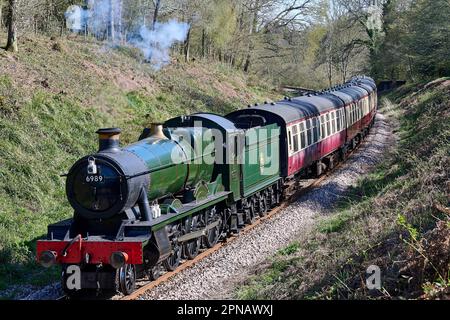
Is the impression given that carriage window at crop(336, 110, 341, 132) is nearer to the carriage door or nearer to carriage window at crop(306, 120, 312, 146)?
carriage window at crop(306, 120, 312, 146)

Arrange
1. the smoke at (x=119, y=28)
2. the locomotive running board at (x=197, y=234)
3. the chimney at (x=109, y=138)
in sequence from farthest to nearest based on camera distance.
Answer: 1. the smoke at (x=119, y=28)
2. the locomotive running board at (x=197, y=234)
3. the chimney at (x=109, y=138)

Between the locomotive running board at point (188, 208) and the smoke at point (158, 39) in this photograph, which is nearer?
the locomotive running board at point (188, 208)

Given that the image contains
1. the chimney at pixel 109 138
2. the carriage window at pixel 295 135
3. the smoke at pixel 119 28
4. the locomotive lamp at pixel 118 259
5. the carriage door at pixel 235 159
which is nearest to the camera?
the locomotive lamp at pixel 118 259

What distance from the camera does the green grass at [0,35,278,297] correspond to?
13.4 meters

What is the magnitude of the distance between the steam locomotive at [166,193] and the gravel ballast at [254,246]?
0.47 meters

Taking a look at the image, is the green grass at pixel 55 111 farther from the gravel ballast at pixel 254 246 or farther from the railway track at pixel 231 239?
the gravel ballast at pixel 254 246

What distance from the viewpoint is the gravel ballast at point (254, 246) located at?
10.3 m

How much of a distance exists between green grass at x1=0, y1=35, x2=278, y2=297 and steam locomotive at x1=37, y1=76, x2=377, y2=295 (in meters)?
1.92

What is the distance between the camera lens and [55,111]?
18984 millimetres

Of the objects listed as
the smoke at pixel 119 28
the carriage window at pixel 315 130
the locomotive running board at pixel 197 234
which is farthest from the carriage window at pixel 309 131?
the smoke at pixel 119 28

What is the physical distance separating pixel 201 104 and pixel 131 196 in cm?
2050

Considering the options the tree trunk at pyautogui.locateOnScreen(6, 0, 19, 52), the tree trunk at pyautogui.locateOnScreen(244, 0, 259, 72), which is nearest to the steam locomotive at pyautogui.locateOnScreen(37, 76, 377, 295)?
the tree trunk at pyautogui.locateOnScreen(6, 0, 19, 52)

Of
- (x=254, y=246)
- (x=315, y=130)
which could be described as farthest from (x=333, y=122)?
(x=254, y=246)
